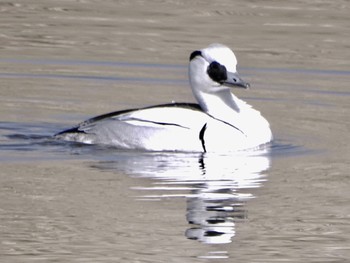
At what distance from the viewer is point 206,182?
12.0 m

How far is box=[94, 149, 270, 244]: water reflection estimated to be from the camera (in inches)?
416

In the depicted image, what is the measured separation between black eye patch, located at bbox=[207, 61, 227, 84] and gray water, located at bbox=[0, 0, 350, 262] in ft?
2.48

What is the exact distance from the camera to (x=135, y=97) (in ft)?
53.6

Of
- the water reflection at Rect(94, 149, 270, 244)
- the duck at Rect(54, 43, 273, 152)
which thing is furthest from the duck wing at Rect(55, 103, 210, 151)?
the water reflection at Rect(94, 149, 270, 244)

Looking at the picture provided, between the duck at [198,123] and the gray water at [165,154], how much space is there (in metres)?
0.17

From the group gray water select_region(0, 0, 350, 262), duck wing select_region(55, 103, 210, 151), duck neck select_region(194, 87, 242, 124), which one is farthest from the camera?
duck neck select_region(194, 87, 242, 124)

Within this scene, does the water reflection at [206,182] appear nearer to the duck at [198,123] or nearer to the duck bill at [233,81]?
the duck at [198,123]

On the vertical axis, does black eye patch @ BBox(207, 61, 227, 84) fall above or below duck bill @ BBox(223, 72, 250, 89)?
above

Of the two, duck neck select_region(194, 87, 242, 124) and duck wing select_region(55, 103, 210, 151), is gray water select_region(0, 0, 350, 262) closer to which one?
duck wing select_region(55, 103, 210, 151)

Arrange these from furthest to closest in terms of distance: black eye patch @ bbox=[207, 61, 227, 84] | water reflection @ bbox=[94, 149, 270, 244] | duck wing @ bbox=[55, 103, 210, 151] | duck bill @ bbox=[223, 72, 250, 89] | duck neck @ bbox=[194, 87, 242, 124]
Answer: duck neck @ bbox=[194, 87, 242, 124], black eye patch @ bbox=[207, 61, 227, 84], duck bill @ bbox=[223, 72, 250, 89], duck wing @ bbox=[55, 103, 210, 151], water reflection @ bbox=[94, 149, 270, 244]

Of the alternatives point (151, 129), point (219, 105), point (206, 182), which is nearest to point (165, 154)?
point (151, 129)

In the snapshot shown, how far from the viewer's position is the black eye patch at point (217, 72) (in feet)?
44.8

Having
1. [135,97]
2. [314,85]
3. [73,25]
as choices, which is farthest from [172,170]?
[73,25]

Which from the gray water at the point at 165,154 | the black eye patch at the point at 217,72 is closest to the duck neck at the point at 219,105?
the black eye patch at the point at 217,72
